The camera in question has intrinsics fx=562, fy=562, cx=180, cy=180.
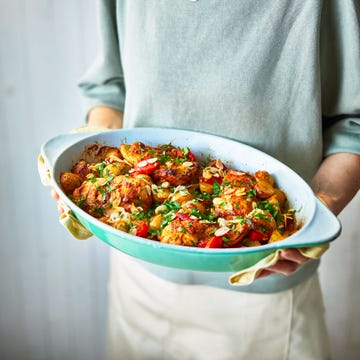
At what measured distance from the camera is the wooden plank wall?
1.39 m

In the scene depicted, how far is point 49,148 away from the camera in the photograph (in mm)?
943

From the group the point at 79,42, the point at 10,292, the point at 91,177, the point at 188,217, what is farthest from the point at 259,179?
the point at 10,292

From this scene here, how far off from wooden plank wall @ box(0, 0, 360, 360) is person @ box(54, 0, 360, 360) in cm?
28

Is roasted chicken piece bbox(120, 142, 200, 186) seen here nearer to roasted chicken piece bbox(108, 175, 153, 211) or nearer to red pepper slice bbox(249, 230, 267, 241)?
roasted chicken piece bbox(108, 175, 153, 211)

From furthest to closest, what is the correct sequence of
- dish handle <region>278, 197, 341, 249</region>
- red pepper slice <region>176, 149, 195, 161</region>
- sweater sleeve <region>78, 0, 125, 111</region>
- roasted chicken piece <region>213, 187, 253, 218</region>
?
sweater sleeve <region>78, 0, 125, 111</region>, red pepper slice <region>176, 149, 195, 161</region>, roasted chicken piece <region>213, 187, 253, 218</region>, dish handle <region>278, 197, 341, 249</region>

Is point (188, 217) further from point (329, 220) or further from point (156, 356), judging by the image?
point (156, 356)

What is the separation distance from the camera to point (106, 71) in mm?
1149

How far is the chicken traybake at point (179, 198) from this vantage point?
0.77 m

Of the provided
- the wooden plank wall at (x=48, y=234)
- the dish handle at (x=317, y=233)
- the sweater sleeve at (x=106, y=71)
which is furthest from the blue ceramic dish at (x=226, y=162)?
the wooden plank wall at (x=48, y=234)

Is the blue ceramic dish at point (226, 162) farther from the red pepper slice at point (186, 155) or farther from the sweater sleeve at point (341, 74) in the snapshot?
the sweater sleeve at point (341, 74)

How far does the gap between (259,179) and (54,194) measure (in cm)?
32

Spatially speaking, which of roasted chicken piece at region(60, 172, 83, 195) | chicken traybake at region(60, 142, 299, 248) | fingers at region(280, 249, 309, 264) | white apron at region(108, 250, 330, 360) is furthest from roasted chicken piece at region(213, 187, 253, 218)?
white apron at region(108, 250, 330, 360)

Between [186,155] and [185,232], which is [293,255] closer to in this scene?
[185,232]

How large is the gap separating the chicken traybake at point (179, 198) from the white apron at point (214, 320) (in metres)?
0.30
